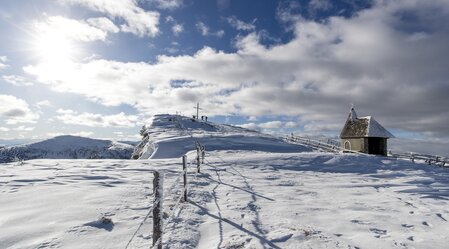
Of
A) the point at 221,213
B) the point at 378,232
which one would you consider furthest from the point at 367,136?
the point at 221,213

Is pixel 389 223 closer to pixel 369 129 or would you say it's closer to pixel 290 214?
pixel 290 214

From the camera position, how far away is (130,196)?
9898mm

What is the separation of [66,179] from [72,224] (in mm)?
6347

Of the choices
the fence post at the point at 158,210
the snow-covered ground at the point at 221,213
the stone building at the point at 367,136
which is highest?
the stone building at the point at 367,136

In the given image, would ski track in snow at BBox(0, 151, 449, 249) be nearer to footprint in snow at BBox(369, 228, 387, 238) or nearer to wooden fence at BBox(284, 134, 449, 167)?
footprint in snow at BBox(369, 228, 387, 238)

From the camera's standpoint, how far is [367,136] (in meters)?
40.2

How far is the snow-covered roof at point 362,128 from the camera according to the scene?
134ft

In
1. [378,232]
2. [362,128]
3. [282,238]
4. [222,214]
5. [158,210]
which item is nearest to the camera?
[158,210]

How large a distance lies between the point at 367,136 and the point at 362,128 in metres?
1.68

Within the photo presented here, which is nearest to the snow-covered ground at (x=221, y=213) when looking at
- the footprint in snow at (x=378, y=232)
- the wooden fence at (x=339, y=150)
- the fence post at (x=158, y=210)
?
the footprint in snow at (x=378, y=232)

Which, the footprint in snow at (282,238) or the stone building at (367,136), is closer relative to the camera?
the footprint in snow at (282,238)

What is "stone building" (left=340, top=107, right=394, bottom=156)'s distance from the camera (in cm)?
4072

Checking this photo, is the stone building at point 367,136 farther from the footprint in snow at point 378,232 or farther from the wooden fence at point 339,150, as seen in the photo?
the footprint in snow at point 378,232

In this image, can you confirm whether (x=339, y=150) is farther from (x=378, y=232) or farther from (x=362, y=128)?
(x=378, y=232)
